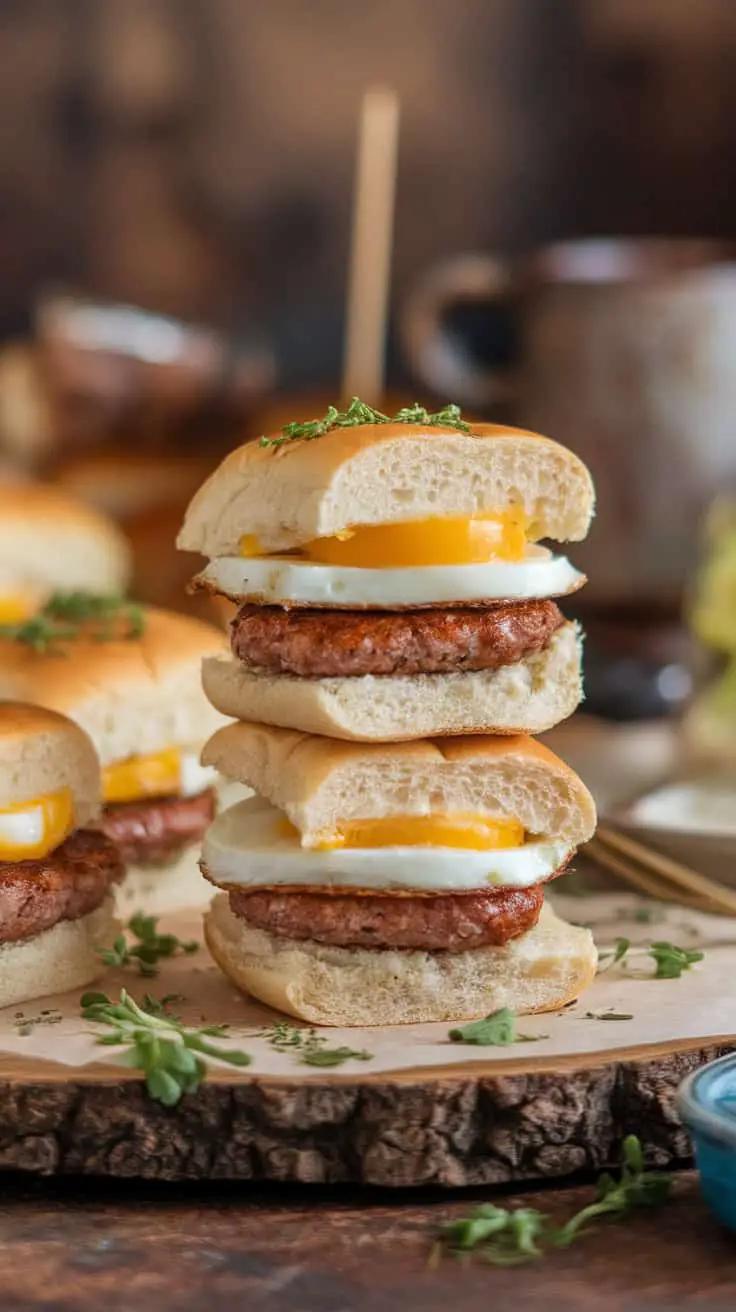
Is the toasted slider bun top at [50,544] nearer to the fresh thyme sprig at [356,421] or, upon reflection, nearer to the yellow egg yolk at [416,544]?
the fresh thyme sprig at [356,421]

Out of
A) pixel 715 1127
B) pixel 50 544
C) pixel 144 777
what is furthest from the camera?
pixel 50 544

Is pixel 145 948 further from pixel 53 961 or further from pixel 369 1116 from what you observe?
pixel 369 1116

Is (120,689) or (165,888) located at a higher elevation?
(120,689)

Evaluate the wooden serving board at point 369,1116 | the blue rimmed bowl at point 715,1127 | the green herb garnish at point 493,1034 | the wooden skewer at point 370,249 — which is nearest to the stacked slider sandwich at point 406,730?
the green herb garnish at point 493,1034

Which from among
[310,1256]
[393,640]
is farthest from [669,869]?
[310,1256]

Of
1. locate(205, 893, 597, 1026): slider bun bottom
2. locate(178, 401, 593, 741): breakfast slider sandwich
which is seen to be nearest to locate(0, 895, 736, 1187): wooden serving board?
locate(205, 893, 597, 1026): slider bun bottom
